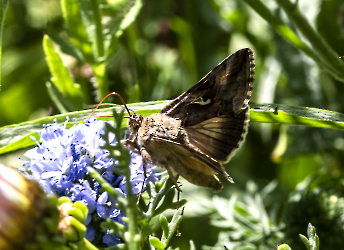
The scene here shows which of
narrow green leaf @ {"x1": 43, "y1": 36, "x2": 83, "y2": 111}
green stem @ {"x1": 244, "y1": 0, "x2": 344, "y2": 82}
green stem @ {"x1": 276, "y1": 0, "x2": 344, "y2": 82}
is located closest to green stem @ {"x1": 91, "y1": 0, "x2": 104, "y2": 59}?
narrow green leaf @ {"x1": 43, "y1": 36, "x2": 83, "y2": 111}

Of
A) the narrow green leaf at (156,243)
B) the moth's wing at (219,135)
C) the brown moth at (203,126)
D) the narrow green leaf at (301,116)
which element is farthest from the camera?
the moth's wing at (219,135)

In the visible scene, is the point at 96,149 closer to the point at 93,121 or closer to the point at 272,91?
the point at 93,121

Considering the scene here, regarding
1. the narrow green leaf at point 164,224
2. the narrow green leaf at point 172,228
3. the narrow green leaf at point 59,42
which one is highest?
the narrow green leaf at point 59,42

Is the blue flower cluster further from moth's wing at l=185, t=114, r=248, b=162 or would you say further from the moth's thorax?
moth's wing at l=185, t=114, r=248, b=162

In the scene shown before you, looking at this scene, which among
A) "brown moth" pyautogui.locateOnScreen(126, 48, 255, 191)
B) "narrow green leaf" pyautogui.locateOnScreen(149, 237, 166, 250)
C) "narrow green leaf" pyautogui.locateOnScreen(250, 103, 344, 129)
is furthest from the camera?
"brown moth" pyautogui.locateOnScreen(126, 48, 255, 191)

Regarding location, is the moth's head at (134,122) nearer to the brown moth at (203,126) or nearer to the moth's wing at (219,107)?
the brown moth at (203,126)

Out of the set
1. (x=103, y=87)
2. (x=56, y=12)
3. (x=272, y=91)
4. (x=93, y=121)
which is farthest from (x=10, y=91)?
(x=272, y=91)

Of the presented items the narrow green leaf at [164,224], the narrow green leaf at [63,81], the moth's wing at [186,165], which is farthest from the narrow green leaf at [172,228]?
the narrow green leaf at [63,81]

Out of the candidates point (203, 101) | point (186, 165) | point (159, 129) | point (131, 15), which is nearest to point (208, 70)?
point (131, 15)
